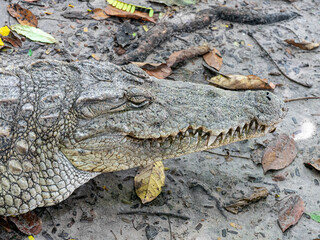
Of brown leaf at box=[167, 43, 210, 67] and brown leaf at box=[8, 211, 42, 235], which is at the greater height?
brown leaf at box=[167, 43, 210, 67]

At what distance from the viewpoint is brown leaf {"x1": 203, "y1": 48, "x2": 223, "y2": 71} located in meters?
4.37

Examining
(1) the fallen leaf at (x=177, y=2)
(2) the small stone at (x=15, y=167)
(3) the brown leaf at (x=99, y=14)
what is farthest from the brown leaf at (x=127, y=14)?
Answer: (2) the small stone at (x=15, y=167)

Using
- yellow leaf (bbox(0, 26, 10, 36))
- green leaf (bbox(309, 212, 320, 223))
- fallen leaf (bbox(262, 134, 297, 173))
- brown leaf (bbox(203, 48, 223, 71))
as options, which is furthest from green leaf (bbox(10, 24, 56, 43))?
green leaf (bbox(309, 212, 320, 223))

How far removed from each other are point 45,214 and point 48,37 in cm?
221

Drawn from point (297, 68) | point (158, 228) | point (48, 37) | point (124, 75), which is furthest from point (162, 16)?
point (158, 228)

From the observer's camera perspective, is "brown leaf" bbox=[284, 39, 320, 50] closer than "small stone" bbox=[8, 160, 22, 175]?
No

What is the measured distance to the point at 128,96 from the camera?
268cm

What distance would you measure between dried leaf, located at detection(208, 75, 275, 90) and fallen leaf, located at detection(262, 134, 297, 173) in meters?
0.72

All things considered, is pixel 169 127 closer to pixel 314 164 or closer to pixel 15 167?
pixel 15 167

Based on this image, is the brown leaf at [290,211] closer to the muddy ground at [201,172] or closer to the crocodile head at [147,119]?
the muddy ground at [201,172]

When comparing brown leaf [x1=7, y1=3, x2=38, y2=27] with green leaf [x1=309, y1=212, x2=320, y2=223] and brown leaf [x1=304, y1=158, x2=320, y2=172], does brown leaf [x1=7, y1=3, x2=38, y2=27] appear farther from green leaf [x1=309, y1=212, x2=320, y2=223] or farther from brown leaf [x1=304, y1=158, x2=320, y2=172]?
green leaf [x1=309, y1=212, x2=320, y2=223]

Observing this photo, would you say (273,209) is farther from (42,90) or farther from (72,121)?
(42,90)

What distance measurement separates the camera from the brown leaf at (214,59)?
437 cm

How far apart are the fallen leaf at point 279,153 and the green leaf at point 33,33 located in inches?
102
